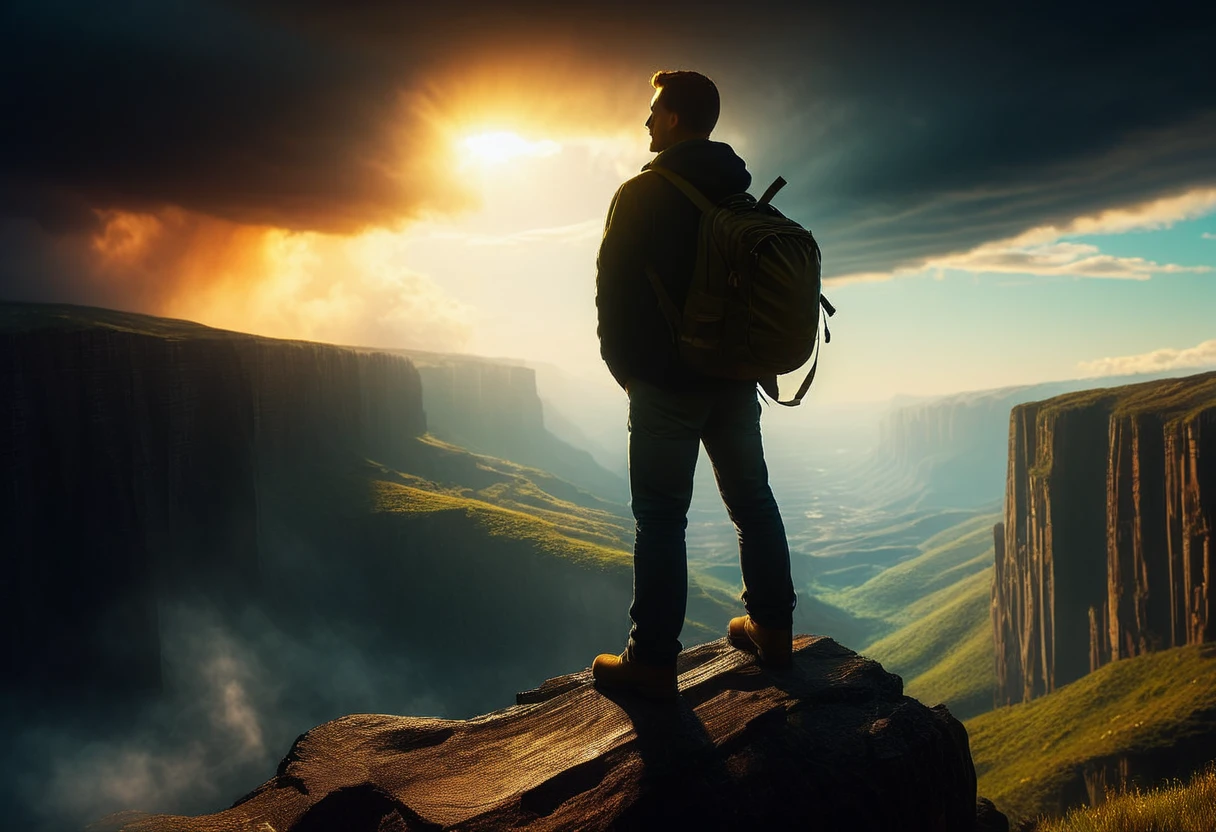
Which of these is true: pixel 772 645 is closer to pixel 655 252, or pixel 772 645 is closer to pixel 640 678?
pixel 640 678

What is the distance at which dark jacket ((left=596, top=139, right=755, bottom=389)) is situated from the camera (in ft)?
18.9

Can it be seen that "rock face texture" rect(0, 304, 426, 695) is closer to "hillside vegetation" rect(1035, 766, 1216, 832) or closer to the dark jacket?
the dark jacket

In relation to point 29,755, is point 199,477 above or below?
above

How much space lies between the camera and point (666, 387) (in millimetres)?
5898

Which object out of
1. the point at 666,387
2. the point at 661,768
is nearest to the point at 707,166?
the point at 666,387

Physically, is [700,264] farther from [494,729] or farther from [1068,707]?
[1068,707]

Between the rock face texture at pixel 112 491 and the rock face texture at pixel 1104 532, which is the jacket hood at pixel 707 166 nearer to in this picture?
the rock face texture at pixel 1104 532

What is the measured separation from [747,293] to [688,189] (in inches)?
42.2

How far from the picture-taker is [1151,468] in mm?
91375

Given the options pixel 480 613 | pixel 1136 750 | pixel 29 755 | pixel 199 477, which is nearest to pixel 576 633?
pixel 480 613

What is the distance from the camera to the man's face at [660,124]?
6.29m

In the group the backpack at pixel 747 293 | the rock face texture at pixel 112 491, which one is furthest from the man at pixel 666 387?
the rock face texture at pixel 112 491

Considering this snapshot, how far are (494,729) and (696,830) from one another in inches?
101

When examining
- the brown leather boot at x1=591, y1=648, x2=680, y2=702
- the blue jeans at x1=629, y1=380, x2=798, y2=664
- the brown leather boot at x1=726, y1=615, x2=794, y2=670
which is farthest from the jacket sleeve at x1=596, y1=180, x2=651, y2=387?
the brown leather boot at x1=726, y1=615, x2=794, y2=670
